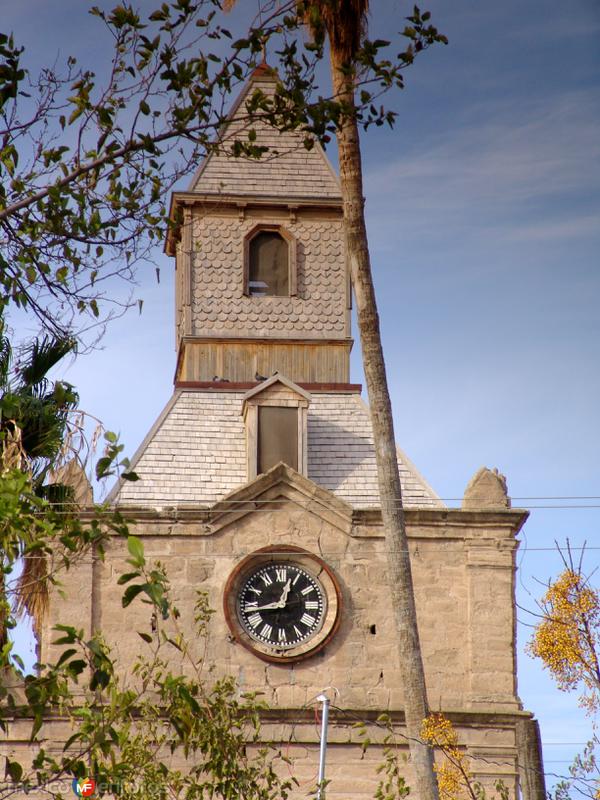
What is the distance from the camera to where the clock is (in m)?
26.8

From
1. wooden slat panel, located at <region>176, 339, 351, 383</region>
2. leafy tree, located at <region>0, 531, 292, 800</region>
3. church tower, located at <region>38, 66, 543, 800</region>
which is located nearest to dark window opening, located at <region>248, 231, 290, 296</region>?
wooden slat panel, located at <region>176, 339, 351, 383</region>

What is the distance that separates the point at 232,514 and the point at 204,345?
4889 mm

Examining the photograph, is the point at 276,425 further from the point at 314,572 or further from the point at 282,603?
the point at 282,603

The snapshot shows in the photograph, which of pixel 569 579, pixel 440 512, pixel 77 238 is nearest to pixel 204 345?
pixel 440 512

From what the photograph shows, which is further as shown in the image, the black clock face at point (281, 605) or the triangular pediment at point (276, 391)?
the triangular pediment at point (276, 391)

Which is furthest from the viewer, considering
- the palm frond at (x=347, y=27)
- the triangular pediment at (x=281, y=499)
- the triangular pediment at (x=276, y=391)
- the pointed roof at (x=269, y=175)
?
the pointed roof at (x=269, y=175)

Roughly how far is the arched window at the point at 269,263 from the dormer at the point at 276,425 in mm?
2931

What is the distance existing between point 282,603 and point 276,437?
3.30m

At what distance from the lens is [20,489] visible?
9766 mm

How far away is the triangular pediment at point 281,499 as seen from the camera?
2738 cm

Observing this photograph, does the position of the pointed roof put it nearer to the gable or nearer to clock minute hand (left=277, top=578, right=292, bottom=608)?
the gable

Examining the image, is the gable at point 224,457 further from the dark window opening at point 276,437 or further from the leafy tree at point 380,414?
the leafy tree at point 380,414

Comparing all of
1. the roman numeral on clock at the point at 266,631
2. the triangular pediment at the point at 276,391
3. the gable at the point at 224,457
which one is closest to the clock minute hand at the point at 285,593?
the roman numeral on clock at the point at 266,631

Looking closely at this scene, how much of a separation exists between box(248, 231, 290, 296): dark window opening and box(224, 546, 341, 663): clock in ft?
21.5
